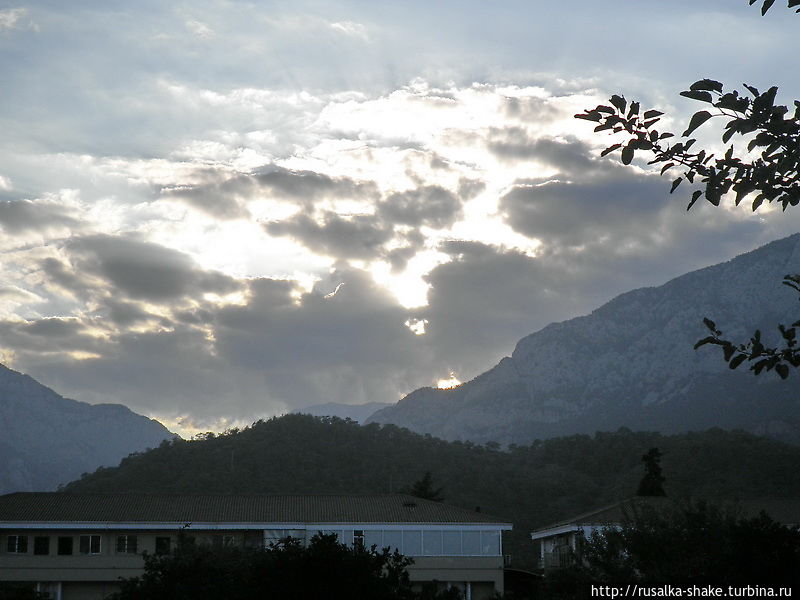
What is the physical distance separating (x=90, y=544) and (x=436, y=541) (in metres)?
18.5

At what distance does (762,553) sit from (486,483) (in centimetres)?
7623

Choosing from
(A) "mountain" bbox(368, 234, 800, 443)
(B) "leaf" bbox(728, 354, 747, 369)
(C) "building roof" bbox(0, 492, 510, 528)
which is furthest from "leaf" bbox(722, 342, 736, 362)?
(A) "mountain" bbox(368, 234, 800, 443)

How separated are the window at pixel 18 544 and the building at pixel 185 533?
0.05 m

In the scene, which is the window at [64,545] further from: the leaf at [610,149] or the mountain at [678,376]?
the mountain at [678,376]

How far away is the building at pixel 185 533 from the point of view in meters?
50.2

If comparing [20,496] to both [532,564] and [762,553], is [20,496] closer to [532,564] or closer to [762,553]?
[532,564]

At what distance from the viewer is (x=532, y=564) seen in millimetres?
68812

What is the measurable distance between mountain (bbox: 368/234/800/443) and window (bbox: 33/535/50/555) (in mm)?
115677

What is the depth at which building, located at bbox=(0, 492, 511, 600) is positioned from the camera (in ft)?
165

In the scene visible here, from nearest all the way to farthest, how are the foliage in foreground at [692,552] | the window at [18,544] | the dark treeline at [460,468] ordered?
1. the foliage in foreground at [692,552]
2. the window at [18,544]
3. the dark treeline at [460,468]

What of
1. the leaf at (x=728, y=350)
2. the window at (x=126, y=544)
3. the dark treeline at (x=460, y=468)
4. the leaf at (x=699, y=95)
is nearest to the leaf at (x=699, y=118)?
the leaf at (x=699, y=95)

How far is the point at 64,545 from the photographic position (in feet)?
168

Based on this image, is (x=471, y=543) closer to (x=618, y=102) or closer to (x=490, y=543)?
(x=490, y=543)

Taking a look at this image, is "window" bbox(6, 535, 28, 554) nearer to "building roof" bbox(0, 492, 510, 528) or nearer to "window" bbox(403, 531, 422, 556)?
"building roof" bbox(0, 492, 510, 528)
